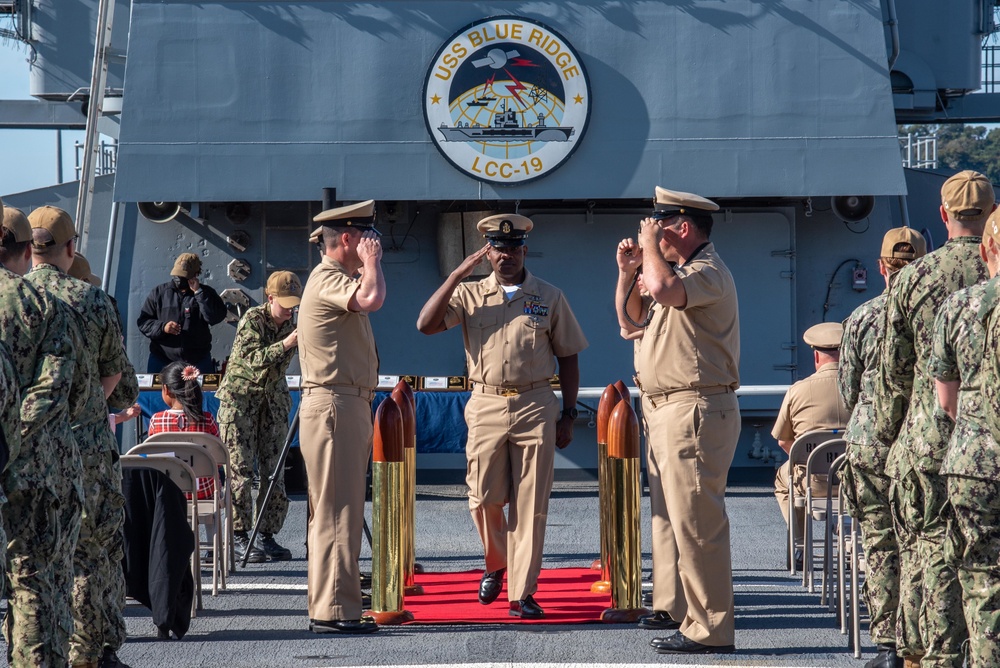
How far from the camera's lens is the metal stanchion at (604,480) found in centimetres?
680

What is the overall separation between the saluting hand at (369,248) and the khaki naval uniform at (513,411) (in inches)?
24.9

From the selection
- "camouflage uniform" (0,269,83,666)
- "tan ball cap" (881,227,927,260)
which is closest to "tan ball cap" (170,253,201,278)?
"camouflage uniform" (0,269,83,666)

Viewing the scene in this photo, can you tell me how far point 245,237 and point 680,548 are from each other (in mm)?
7026

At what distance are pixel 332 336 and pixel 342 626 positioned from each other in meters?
1.37

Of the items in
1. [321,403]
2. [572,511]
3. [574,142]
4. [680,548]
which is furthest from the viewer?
[574,142]

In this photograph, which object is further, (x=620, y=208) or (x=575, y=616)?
(x=620, y=208)

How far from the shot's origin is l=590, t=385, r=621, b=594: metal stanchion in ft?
22.3

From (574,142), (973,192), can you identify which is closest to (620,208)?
(574,142)

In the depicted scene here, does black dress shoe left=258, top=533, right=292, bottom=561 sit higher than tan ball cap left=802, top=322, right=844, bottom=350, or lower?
lower

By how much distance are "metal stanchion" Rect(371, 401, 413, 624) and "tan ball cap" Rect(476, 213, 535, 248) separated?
3.18 ft

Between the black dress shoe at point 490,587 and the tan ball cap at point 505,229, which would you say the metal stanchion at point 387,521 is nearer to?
the black dress shoe at point 490,587

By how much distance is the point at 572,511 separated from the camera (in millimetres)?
10320

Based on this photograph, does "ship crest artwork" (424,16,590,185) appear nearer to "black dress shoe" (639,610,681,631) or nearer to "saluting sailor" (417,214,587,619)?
"saluting sailor" (417,214,587,619)

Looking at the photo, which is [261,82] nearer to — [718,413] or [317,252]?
[317,252]
